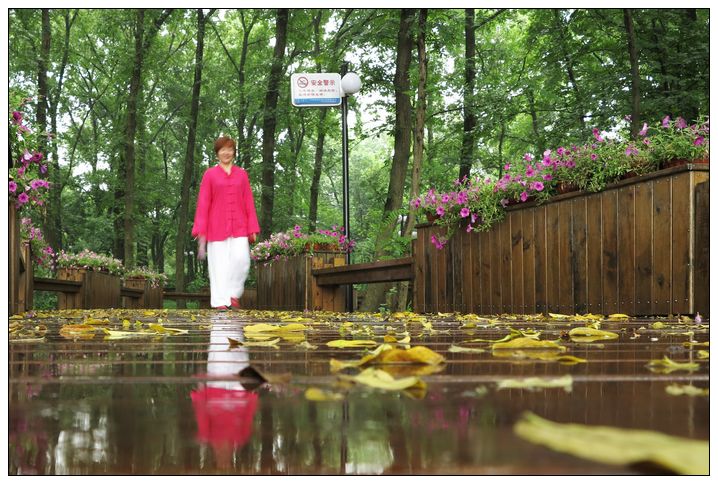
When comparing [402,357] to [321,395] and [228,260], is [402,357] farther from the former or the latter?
[228,260]

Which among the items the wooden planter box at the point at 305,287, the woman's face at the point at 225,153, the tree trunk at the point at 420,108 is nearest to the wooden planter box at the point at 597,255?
the woman's face at the point at 225,153

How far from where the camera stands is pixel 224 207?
934 centimetres

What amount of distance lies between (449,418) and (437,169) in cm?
2756

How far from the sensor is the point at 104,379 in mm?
1522

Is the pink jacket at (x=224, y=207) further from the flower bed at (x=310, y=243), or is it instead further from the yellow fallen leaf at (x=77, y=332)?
the yellow fallen leaf at (x=77, y=332)

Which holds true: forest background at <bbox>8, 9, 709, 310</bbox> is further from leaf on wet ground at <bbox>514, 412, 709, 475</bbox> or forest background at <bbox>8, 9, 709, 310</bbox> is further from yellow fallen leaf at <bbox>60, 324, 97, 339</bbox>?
leaf on wet ground at <bbox>514, 412, 709, 475</bbox>

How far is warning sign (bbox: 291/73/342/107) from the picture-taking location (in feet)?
38.8

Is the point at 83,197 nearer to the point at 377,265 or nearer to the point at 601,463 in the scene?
the point at 377,265

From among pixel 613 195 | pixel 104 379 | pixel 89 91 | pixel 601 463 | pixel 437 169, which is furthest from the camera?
pixel 89 91

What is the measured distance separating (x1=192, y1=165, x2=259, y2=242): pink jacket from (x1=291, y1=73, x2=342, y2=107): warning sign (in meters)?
2.89

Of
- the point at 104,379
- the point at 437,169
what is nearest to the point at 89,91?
the point at 437,169

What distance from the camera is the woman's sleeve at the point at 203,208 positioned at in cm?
923

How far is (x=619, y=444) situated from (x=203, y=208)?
8.91 meters

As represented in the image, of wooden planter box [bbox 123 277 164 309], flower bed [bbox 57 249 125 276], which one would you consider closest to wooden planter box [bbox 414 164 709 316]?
flower bed [bbox 57 249 125 276]
